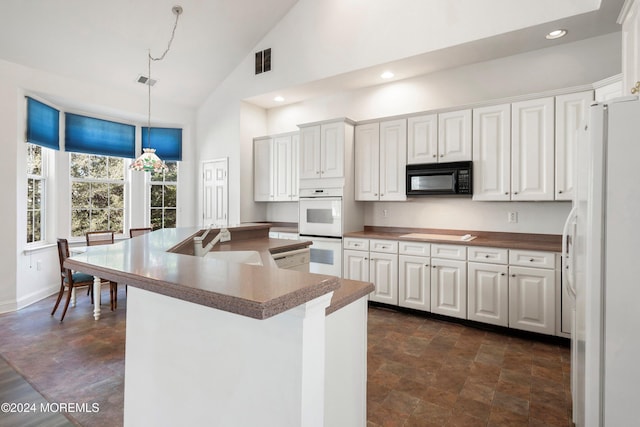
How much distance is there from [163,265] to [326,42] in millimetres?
4006

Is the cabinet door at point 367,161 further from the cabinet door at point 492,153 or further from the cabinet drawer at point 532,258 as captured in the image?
the cabinet drawer at point 532,258

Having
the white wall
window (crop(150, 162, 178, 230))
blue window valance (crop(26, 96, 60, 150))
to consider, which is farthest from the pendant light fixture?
blue window valance (crop(26, 96, 60, 150))

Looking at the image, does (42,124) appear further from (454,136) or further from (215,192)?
(454,136)

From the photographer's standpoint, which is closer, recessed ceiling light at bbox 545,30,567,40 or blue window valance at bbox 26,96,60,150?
recessed ceiling light at bbox 545,30,567,40

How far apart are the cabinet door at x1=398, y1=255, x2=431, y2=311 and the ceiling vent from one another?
4.53 meters

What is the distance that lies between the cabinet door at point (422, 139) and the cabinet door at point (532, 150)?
2.57ft

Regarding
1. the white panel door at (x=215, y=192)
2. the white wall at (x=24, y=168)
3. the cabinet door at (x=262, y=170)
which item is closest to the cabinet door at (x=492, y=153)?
the cabinet door at (x=262, y=170)

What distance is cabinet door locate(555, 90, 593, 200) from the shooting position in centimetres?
305

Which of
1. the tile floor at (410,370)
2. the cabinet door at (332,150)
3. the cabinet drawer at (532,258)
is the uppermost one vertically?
the cabinet door at (332,150)

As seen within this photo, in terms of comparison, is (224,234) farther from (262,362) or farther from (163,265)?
(262,362)

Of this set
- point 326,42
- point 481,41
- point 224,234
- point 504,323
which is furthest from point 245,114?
point 504,323

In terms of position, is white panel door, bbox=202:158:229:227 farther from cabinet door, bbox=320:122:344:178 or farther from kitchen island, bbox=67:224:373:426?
kitchen island, bbox=67:224:373:426

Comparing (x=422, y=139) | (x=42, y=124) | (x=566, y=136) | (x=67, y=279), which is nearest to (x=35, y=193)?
(x=42, y=124)

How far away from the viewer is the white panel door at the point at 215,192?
5.62 metres
